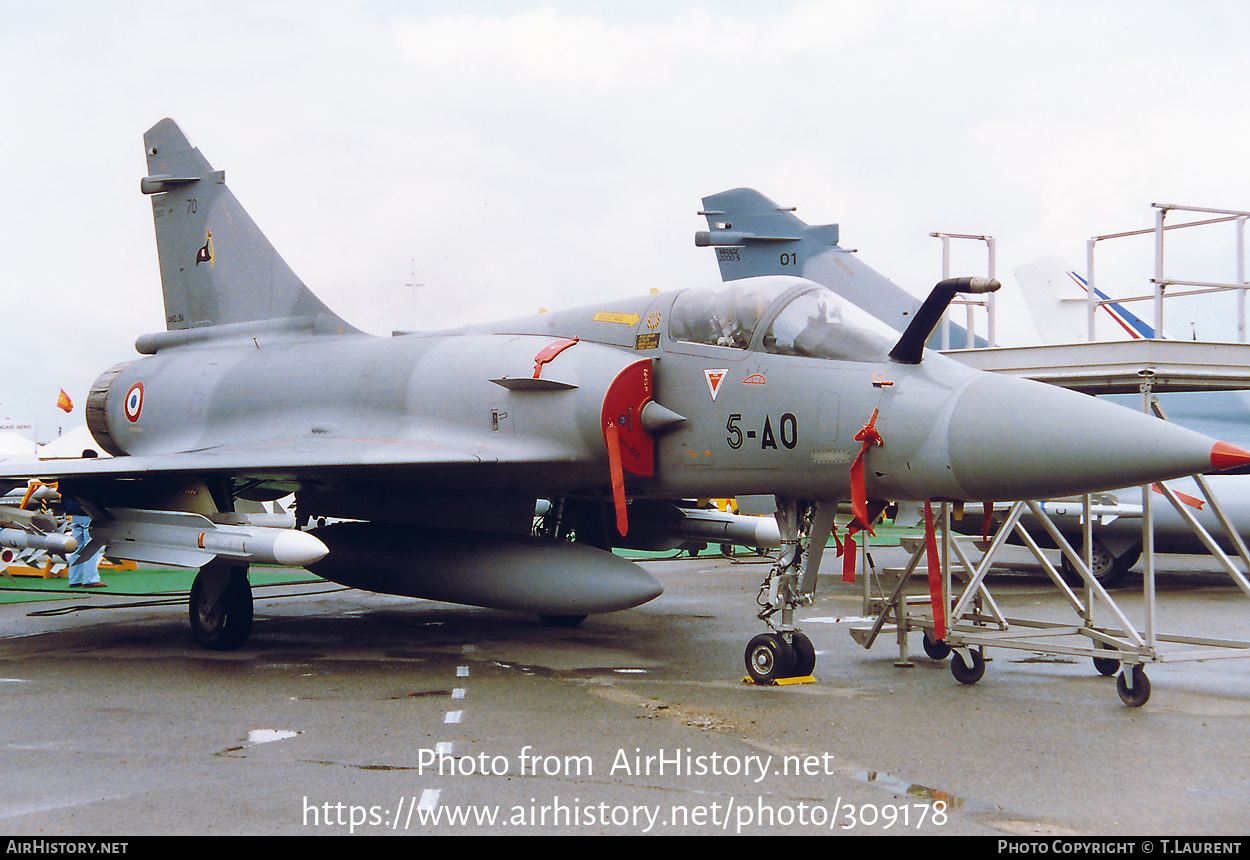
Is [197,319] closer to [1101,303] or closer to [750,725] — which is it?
[750,725]

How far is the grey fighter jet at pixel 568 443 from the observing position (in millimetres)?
5719

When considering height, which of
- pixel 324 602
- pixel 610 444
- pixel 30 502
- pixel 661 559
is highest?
pixel 610 444

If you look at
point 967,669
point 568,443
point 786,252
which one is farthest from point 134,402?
point 967,669

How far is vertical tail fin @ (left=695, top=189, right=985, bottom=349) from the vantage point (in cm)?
1305

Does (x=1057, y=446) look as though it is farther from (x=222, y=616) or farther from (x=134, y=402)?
(x=134, y=402)

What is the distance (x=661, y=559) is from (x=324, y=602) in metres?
6.57

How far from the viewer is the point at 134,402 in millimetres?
10438

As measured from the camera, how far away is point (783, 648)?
6453 mm

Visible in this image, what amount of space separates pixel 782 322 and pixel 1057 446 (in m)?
1.96

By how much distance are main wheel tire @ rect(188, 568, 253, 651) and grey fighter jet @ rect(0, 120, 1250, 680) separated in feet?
0.06

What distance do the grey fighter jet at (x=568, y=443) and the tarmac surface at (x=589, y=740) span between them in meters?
0.70

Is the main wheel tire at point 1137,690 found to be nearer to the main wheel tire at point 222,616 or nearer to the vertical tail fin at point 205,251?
the main wheel tire at point 222,616

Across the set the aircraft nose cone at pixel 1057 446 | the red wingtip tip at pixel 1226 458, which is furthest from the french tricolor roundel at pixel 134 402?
the red wingtip tip at pixel 1226 458
